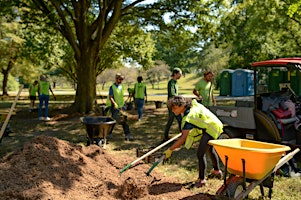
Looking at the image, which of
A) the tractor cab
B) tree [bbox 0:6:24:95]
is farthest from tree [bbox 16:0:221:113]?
tree [bbox 0:6:24:95]

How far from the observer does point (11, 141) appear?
9.02 metres

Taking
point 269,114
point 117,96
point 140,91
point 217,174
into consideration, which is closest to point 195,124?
point 217,174

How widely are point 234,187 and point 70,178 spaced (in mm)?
2374

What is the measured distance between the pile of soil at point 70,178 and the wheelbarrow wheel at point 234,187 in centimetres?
33

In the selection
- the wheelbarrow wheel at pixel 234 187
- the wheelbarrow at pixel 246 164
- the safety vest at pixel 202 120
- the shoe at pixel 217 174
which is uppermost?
the safety vest at pixel 202 120

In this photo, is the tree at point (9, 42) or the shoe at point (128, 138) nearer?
the shoe at point (128, 138)

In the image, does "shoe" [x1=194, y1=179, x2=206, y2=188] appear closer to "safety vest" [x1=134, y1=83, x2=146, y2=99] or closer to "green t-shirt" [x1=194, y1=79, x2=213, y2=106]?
"green t-shirt" [x1=194, y1=79, x2=213, y2=106]

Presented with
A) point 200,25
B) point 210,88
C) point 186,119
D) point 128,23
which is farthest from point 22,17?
point 186,119

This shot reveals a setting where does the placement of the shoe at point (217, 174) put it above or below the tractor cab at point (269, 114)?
below

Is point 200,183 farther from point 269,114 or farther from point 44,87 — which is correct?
point 44,87

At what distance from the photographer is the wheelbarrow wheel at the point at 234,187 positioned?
4.04m

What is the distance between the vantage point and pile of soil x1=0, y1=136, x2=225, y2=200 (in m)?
4.25

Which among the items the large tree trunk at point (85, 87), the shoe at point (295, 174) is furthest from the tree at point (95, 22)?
the shoe at point (295, 174)

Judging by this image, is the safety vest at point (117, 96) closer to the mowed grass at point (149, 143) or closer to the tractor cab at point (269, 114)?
the mowed grass at point (149, 143)
